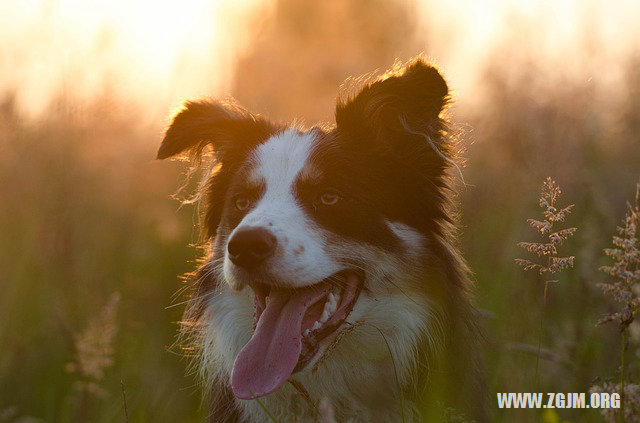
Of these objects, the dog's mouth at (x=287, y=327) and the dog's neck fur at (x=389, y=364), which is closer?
the dog's mouth at (x=287, y=327)

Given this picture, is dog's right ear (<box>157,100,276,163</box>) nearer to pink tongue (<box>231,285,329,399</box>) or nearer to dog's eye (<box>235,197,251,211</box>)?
dog's eye (<box>235,197,251,211</box>)

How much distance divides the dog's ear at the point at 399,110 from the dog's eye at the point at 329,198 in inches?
14.4

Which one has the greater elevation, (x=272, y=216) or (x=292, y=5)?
(x=292, y=5)

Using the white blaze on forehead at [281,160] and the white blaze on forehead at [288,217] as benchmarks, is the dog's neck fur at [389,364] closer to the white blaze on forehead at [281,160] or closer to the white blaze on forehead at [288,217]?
the white blaze on forehead at [288,217]

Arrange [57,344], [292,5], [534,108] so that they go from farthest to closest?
[292,5]
[534,108]
[57,344]

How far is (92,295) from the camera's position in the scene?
17.7 feet

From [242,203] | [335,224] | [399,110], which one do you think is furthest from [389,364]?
[399,110]

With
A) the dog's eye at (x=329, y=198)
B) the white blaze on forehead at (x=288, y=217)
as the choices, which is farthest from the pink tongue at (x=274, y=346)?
the dog's eye at (x=329, y=198)

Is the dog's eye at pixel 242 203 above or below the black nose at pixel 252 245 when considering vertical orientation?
above

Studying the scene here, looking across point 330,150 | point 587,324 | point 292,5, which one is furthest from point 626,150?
point 292,5

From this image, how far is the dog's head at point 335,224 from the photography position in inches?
119

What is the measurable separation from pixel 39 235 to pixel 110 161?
99cm

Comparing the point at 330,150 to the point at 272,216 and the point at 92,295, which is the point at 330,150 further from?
the point at 92,295

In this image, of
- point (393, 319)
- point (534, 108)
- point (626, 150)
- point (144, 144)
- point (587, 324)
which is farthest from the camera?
point (626, 150)
